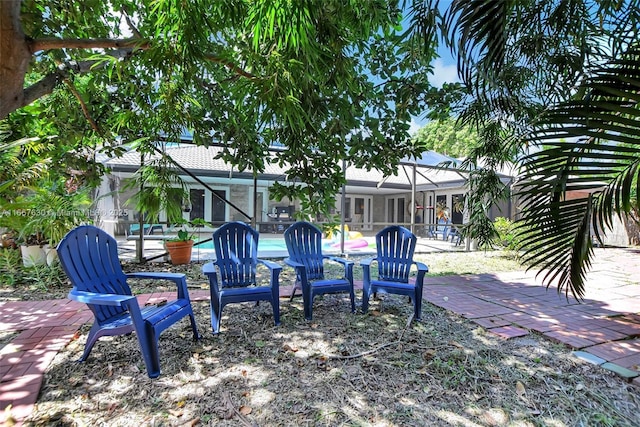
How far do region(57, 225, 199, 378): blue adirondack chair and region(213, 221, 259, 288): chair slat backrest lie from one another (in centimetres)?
80

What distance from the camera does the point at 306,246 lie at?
4.39 metres

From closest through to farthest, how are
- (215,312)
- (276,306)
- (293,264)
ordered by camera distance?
1. (215,312)
2. (276,306)
3. (293,264)

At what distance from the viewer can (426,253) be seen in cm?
936

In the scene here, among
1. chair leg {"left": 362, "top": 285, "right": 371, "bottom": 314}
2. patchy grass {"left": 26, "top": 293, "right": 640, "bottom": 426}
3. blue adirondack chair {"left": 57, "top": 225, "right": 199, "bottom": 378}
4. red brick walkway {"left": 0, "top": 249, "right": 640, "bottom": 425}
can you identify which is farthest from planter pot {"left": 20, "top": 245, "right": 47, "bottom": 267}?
chair leg {"left": 362, "top": 285, "right": 371, "bottom": 314}

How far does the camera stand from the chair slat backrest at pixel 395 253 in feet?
14.0

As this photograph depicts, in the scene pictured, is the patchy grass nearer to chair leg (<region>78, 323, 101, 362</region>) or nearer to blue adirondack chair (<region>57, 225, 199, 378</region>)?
chair leg (<region>78, 323, 101, 362</region>)

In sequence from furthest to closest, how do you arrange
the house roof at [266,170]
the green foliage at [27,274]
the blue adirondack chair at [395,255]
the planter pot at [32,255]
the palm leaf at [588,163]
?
the house roof at [266,170], the planter pot at [32,255], the green foliage at [27,274], the blue adirondack chair at [395,255], the palm leaf at [588,163]

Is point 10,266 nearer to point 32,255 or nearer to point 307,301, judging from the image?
point 32,255

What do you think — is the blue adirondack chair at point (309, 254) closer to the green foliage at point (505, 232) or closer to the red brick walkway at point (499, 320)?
the red brick walkway at point (499, 320)

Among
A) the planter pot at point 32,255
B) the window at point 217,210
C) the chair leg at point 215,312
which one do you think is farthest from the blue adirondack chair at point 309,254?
the window at point 217,210

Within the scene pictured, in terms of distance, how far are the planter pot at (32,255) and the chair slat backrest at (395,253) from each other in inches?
218

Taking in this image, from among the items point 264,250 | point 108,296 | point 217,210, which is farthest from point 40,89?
point 217,210

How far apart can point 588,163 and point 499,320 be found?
2617 mm

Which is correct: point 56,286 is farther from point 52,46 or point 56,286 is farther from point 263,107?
point 263,107
